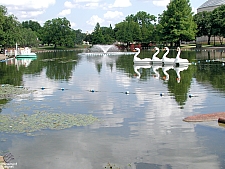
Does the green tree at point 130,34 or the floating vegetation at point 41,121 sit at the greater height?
the green tree at point 130,34

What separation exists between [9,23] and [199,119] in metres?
46.7

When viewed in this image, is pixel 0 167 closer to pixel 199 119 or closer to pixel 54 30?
pixel 199 119

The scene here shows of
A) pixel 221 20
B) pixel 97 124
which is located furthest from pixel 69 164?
pixel 221 20

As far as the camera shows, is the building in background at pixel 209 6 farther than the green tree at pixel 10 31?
Yes

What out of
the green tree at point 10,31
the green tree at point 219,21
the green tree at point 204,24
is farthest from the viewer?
the green tree at point 204,24

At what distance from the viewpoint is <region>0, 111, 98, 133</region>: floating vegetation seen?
34.7 feet

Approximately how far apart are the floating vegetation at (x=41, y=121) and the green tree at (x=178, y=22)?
59397 mm

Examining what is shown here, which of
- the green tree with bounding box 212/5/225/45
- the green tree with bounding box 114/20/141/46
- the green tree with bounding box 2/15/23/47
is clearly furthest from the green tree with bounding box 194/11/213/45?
the green tree with bounding box 2/15/23/47

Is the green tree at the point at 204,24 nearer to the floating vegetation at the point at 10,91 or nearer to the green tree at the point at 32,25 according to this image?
the floating vegetation at the point at 10,91

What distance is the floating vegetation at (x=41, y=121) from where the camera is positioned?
10570 mm

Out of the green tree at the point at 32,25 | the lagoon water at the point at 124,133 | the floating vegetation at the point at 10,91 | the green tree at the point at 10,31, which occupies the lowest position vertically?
the lagoon water at the point at 124,133

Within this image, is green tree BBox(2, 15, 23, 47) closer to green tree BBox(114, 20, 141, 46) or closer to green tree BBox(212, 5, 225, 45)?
green tree BBox(212, 5, 225, 45)

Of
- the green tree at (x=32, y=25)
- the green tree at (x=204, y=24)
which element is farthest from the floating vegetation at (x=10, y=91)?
the green tree at (x=32, y=25)

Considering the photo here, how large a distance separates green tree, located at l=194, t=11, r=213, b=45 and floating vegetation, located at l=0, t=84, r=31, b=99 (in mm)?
60322
